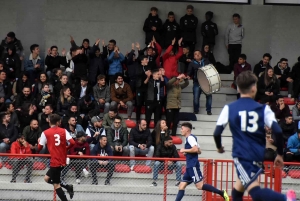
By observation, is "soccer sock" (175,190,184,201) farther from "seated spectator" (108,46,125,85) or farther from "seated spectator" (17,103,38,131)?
"seated spectator" (108,46,125,85)

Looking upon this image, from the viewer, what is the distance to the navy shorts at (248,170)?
9.05m

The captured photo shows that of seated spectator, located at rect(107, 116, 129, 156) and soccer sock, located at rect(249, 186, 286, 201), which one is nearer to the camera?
soccer sock, located at rect(249, 186, 286, 201)

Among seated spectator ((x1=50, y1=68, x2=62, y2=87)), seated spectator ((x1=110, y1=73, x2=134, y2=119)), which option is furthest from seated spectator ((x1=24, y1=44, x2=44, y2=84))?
seated spectator ((x1=110, y1=73, x2=134, y2=119))

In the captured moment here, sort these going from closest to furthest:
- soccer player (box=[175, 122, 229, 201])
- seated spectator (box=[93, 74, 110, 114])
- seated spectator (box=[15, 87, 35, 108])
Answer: soccer player (box=[175, 122, 229, 201]) → seated spectator (box=[15, 87, 35, 108]) → seated spectator (box=[93, 74, 110, 114])

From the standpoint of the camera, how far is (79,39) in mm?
21078

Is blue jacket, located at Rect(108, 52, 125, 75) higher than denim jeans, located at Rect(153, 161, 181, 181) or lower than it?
higher

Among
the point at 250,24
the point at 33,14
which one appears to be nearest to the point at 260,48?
the point at 250,24

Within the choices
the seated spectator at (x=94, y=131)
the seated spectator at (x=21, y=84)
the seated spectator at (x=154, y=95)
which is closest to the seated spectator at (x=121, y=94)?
the seated spectator at (x=154, y=95)

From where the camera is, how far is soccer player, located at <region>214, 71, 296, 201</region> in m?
8.98

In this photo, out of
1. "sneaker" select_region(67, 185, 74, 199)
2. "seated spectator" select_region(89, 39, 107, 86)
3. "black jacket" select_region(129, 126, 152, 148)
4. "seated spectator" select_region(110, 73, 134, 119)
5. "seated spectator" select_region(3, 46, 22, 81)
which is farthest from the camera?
"seated spectator" select_region(3, 46, 22, 81)

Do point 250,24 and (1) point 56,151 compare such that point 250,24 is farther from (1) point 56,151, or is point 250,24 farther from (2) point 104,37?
(1) point 56,151

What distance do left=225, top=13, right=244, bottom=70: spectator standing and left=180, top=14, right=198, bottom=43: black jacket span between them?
1022mm

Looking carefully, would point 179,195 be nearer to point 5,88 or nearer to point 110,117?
point 110,117

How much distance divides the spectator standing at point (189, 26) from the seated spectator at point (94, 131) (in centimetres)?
462
